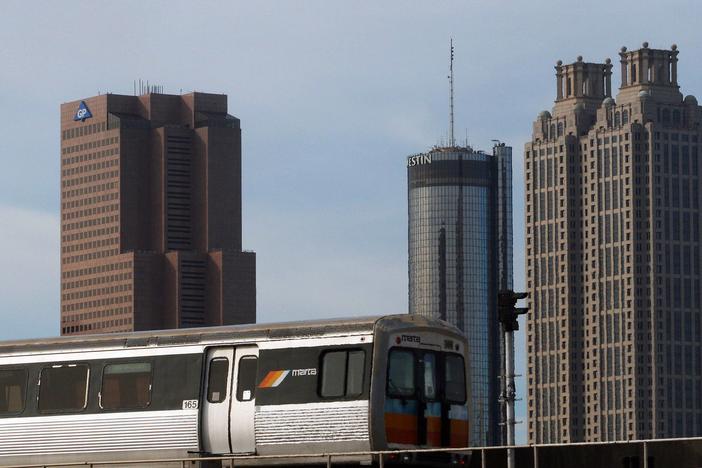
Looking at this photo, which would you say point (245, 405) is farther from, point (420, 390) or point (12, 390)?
point (12, 390)

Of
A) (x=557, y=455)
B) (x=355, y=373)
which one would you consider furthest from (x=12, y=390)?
(x=557, y=455)

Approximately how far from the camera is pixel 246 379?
1449 inches

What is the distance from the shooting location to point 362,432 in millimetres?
35062

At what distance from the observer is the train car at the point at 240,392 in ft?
116

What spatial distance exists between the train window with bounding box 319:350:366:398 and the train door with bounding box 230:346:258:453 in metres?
1.63

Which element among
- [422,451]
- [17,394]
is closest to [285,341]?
[422,451]

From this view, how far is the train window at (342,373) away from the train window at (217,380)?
237 cm

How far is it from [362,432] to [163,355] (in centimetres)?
518

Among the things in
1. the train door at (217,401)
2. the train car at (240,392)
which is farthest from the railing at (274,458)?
the train door at (217,401)

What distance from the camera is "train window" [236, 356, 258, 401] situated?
3666 cm

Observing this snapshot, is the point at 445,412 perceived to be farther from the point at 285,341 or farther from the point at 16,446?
the point at 16,446

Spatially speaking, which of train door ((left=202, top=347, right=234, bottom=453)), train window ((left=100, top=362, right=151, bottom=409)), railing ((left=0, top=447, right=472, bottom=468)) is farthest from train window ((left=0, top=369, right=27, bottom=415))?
train door ((left=202, top=347, right=234, bottom=453))

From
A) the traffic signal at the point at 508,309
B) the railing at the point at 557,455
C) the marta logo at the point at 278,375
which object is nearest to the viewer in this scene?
the railing at the point at 557,455

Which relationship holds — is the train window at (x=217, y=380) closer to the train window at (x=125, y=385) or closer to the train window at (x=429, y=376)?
the train window at (x=125, y=385)
